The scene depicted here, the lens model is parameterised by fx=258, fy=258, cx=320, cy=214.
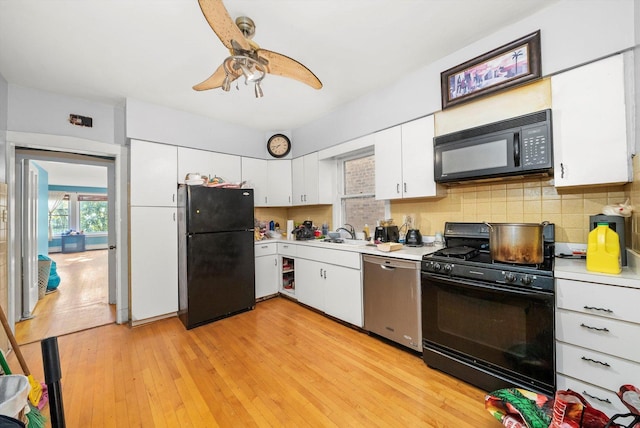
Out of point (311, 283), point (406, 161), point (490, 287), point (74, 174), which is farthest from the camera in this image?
point (74, 174)

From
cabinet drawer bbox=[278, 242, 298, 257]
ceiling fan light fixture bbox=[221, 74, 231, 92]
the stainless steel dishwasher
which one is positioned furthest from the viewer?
cabinet drawer bbox=[278, 242, 298, 257]

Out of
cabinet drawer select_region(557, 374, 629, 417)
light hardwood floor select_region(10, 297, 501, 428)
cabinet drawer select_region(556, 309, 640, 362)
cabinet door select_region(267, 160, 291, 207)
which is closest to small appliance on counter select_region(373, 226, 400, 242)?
light hardwood floor select_region(10, 297, 501, 428)

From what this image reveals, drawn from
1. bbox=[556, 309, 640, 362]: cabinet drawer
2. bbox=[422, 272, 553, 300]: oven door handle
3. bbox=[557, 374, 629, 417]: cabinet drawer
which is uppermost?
bbox=[422, 272, 553, 300]: oven door handle

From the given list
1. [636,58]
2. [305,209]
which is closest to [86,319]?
[305,209]

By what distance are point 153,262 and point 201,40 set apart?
238 centimetres

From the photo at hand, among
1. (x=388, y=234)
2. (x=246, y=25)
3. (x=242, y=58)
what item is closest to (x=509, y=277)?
(x=388, y=234)

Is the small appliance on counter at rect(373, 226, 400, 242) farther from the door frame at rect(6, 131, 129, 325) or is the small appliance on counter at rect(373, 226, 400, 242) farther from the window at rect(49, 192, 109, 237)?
the window at rect(49, 192, 109, 237)

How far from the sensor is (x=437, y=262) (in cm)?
→ 193

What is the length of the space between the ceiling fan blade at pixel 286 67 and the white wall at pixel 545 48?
1063mm

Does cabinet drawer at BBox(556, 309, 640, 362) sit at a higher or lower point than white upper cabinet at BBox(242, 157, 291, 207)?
lower

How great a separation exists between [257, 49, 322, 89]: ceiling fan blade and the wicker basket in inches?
189

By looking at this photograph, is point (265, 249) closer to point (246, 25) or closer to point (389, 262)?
point (389, 262)

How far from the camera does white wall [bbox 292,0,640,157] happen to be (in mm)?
1554

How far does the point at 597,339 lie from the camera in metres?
1.38
